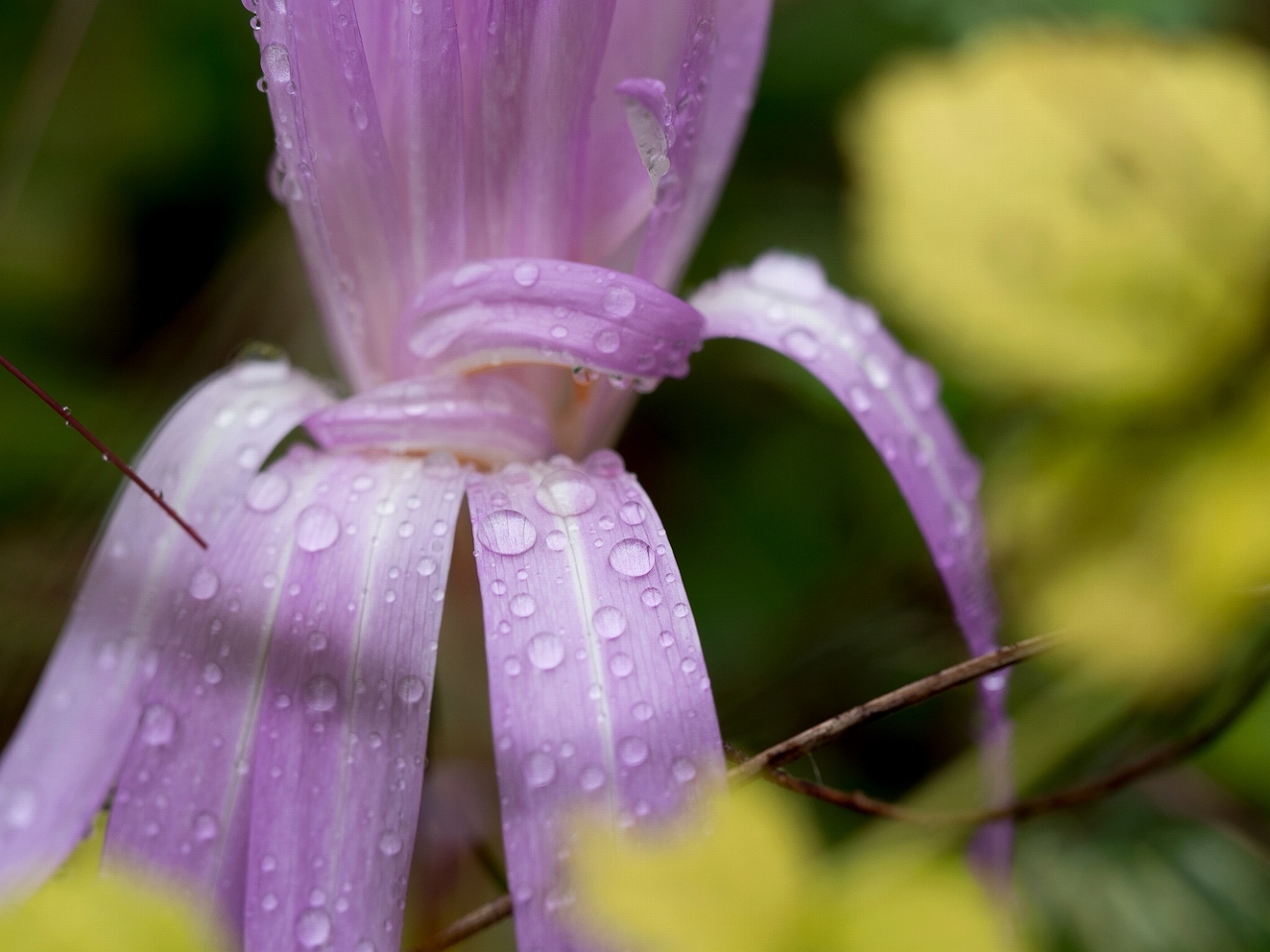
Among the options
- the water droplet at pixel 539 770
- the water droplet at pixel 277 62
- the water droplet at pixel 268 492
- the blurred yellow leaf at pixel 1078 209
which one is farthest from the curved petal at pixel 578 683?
the blurred yellow leaf at pixel 1078 209

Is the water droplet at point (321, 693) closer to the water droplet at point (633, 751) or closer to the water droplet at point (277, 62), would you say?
the water droplet at point (633, 751)

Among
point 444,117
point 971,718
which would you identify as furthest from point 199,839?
point 971,718

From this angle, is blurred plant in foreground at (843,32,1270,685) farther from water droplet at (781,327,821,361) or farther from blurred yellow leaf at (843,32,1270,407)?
water droplet at (781,327,821,361)

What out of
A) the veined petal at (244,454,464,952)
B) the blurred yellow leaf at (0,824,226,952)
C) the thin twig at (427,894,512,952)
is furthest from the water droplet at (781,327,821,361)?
the blurred yellow leaf at (0,824,226,952)

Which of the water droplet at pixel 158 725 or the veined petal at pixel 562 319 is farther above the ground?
the veined petal at pixel 562 319

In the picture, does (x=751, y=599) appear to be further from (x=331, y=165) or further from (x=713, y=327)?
(x=331, y=165)

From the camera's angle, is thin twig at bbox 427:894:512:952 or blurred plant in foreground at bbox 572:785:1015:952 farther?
thin twig at bbox 427:894:512:952
